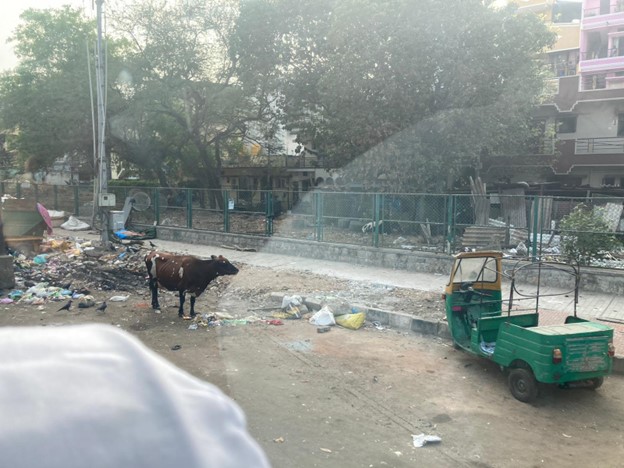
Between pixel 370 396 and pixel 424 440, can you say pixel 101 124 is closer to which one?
pixel 370 396

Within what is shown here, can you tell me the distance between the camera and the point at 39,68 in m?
25.2

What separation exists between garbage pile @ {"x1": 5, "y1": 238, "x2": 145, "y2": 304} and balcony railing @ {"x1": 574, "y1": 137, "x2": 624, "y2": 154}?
20710 millimetres

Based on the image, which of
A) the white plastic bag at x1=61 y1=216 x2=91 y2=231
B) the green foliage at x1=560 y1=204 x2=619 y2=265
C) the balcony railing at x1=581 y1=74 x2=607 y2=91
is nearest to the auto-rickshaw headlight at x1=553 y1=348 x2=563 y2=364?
the green foliage at x1=560 y1=204 x2=619 y2=265

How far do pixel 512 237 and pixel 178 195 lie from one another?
1191cm

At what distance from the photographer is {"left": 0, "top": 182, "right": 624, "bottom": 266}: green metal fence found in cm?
1287

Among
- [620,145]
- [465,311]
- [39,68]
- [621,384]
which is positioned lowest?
[621,384]

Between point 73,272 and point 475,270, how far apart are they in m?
9.02

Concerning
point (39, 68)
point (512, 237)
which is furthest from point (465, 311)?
point (39, 68)

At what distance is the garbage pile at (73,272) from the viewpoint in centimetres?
1008

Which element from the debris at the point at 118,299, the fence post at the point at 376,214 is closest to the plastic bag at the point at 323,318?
the debris at the point at 118,299

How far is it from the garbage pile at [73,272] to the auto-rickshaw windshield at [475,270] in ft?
21.3

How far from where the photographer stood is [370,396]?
5.62 m

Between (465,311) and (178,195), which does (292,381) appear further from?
(178,195)

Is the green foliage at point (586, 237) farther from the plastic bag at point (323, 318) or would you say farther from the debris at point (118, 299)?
the debris at point (118, 299)
